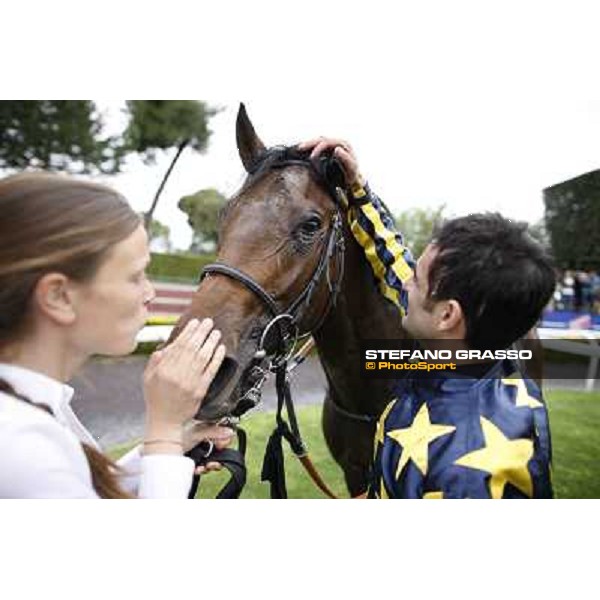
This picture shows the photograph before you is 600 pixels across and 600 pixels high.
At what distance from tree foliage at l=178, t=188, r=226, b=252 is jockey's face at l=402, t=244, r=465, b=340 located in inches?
26.4

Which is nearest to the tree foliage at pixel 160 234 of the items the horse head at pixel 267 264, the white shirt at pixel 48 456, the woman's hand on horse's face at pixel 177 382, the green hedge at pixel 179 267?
the green hedge at pixel 179 267

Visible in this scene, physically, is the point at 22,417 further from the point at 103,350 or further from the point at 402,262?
the point at 402,262

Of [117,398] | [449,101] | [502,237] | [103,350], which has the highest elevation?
[449,101]

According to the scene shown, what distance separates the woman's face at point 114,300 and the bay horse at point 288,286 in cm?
13

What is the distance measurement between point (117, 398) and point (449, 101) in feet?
4.70

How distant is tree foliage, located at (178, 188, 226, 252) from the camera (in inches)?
71.2

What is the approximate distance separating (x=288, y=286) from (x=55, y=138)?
0.85 metres

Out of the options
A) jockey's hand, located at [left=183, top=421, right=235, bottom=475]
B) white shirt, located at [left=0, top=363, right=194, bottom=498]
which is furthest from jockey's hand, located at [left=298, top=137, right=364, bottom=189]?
white shirt, located at [left=0, top=363, right=194, bottom=498]

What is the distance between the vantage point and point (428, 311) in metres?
1.48

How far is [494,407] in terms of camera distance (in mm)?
1384

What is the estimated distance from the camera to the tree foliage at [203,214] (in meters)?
1.81

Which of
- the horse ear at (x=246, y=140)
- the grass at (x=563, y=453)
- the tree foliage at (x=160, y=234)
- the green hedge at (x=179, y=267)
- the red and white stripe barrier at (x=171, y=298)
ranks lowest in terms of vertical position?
the grass at (x=563, y=453)

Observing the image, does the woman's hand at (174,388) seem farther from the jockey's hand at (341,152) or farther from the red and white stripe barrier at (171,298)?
the jockey's hand at (341,152)
